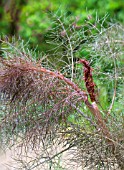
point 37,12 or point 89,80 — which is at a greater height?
point 37,12

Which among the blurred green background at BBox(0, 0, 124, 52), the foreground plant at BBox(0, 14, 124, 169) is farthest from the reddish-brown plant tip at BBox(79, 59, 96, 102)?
the blurred green background at BBox(0, 0, 124, 52)

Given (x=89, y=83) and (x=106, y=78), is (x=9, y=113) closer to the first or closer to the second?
(x=89, y=83)

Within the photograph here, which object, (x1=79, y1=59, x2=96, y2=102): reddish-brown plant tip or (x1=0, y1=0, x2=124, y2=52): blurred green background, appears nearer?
(x1=79, y1=59, x2=96, y2=102): reddish-brown plant tip

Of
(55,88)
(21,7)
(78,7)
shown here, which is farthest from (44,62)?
(21,7)

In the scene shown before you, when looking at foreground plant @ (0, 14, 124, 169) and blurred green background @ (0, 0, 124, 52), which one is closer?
foreground plant @ (0, 14, 124, 169)

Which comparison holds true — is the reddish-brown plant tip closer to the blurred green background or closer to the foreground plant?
the foreground plant

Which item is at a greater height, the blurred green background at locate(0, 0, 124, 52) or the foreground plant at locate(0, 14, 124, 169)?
the blurred green background at locate(0, 0, 124, 52)

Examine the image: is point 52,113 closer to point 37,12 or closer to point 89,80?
point 89,80

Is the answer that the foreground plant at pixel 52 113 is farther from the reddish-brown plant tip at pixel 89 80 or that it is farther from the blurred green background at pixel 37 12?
the blurred green background at pixel 37 12

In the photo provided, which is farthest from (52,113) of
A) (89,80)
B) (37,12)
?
(37,12)
